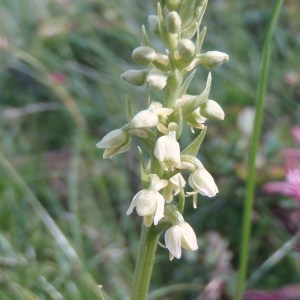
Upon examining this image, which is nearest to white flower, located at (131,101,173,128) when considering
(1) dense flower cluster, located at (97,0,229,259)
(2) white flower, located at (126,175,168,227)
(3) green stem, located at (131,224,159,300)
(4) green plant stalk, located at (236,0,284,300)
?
(1) dense flower cluster, located at (97,0,229,259)

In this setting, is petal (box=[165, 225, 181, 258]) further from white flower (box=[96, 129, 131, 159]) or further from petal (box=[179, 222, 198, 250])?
white flower (box=[96, 129, 131, 159])

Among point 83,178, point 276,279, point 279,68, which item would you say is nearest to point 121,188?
point 83,178

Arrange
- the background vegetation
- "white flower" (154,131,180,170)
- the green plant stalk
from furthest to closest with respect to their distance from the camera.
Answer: the background vegetation → the green plant stalk → "white flower" (154,131,180,170)

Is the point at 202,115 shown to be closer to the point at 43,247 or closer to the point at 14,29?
the point at 43,247

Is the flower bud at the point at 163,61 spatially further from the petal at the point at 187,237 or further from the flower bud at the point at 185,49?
the petal at the point at 187,237

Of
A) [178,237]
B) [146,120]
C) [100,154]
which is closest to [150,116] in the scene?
[146,120]

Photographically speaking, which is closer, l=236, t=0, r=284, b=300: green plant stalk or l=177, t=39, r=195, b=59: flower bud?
l=177, t=39, r=195, b=59: flower bud
